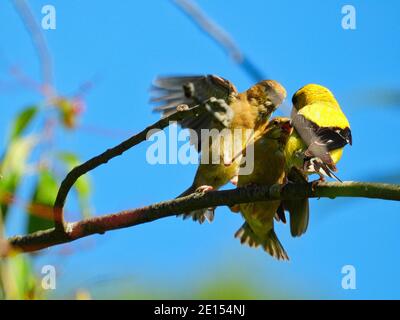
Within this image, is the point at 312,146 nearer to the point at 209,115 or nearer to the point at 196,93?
the point at 209,115

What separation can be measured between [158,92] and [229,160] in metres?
1.07

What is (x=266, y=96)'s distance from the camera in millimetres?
5645

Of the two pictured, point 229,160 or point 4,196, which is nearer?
point 4,196

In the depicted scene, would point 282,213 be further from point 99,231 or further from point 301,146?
point 99,231

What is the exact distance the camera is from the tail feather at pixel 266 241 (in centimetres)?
552

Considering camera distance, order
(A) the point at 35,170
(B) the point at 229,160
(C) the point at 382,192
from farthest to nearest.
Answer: (B) the point at 229,160 < (A) the point at 35,170 < (C) the point at 382,192

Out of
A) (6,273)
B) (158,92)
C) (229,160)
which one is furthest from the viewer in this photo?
(158,92)

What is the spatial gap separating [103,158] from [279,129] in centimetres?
205

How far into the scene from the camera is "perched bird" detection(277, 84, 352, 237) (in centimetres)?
383

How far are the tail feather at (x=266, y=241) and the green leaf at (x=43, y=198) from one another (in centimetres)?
248

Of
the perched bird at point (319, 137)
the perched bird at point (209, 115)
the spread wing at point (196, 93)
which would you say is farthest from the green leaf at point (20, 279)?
the spread wing at point (196, 93)

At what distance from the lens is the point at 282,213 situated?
5.00 metres

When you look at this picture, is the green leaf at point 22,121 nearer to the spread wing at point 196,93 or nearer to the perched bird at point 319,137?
the perched bird at point 319,137
